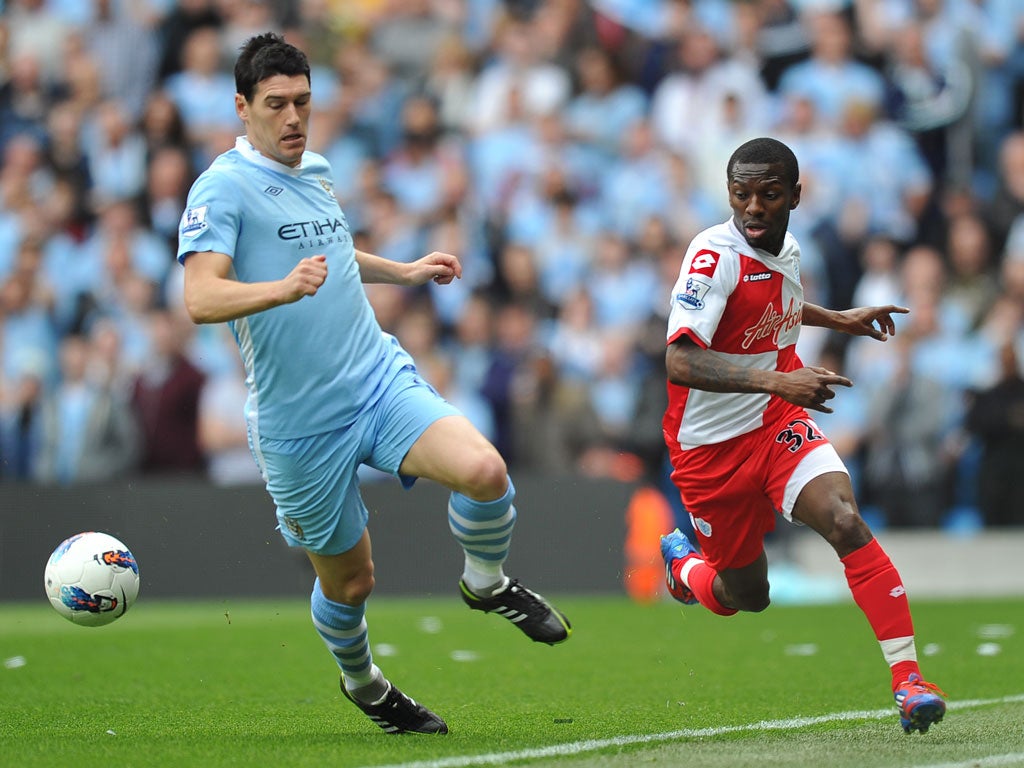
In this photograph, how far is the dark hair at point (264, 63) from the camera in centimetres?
693

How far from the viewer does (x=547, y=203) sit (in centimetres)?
1762

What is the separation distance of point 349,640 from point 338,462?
88 cm

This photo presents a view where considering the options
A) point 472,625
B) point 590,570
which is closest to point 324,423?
point 472,625

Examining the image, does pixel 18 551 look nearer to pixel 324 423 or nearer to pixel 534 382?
pixel 534 382

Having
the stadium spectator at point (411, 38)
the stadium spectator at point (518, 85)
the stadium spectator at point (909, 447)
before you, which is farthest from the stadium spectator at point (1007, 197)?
the stadium spectator at point (411, 38)

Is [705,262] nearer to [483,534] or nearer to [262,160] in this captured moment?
[483,534]

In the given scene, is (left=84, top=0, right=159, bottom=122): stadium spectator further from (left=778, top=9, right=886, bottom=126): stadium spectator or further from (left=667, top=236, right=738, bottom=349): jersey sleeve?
(left=667, top=236, right=738, bottom=349): jersey sleeve

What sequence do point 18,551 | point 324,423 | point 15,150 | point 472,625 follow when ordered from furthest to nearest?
1. point 15,150
2. point 18,551
3. point 472,625
4. point 324,423

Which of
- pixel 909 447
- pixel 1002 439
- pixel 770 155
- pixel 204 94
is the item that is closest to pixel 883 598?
pixel 770 155

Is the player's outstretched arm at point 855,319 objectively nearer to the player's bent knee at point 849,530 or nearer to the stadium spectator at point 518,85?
the player's bent knee at point 849,530

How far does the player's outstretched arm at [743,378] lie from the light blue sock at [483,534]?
0.90m

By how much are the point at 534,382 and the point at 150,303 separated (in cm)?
421

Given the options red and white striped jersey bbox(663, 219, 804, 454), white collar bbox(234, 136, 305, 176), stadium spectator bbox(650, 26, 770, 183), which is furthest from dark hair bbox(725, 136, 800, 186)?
stadium spectator bbox(650, 26, 770, 183)

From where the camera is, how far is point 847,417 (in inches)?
622
